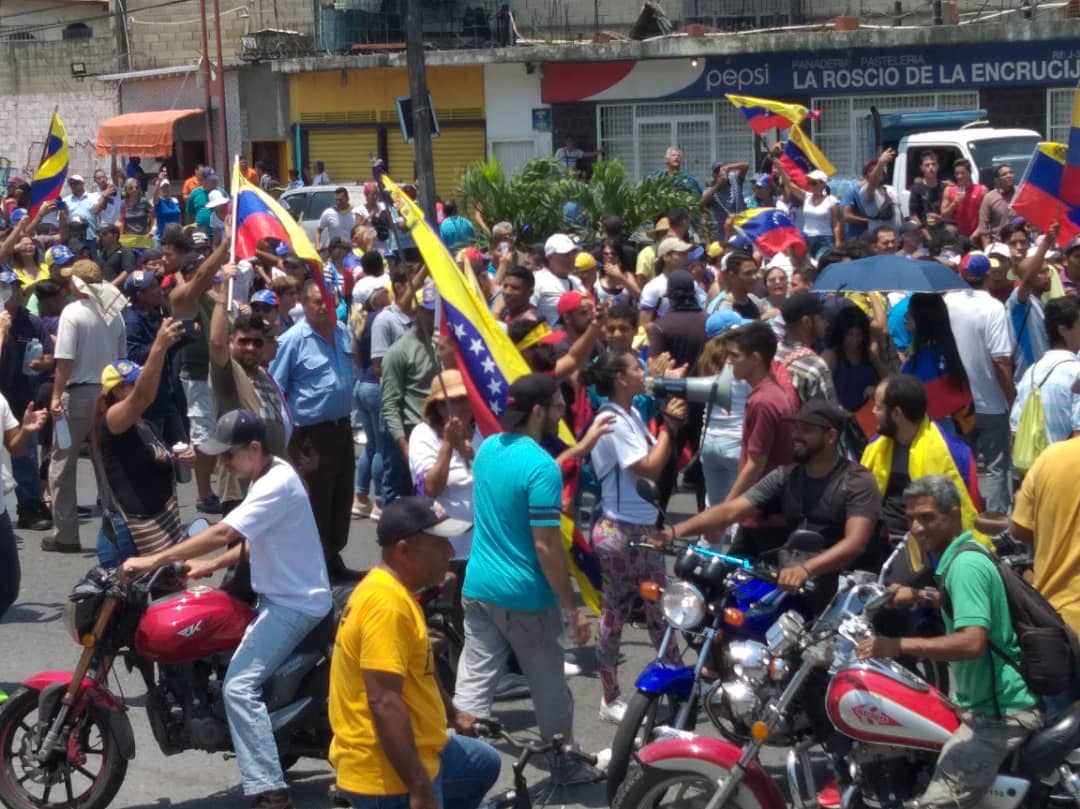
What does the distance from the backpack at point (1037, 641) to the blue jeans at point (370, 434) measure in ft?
20.1

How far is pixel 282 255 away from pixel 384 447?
2.19 meters

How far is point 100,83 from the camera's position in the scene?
132 ft

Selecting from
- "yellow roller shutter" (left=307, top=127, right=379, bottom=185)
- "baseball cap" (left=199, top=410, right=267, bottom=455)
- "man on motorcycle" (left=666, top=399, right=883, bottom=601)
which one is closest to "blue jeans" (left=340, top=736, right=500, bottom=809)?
"man on motorcycle" (left=666, top=399, right=883, bottom=601)

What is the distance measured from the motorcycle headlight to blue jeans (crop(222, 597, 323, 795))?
143 centimetres

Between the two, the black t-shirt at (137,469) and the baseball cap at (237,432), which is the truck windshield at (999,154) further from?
the baseball cap at (237,432)

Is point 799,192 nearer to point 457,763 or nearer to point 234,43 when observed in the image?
point 457,763

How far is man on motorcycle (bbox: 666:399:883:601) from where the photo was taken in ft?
21.0

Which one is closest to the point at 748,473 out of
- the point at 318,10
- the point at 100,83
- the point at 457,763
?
the point at 457,763

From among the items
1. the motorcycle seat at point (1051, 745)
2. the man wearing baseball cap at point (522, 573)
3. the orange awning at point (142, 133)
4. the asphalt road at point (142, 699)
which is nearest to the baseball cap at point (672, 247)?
the asphalt road at point (142, 699)

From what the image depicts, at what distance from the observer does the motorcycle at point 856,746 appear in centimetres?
532

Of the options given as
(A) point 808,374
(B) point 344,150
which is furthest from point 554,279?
(B) point 344,150

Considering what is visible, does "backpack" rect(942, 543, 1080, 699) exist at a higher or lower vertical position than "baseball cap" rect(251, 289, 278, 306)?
lower

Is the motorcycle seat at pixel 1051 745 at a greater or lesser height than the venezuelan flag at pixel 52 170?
lesser

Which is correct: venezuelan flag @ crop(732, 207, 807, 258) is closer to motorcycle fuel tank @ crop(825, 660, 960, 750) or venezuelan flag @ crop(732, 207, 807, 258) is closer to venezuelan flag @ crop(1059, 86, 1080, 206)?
venezuelan flag @ crop(1059, 86, 1080, 206)
